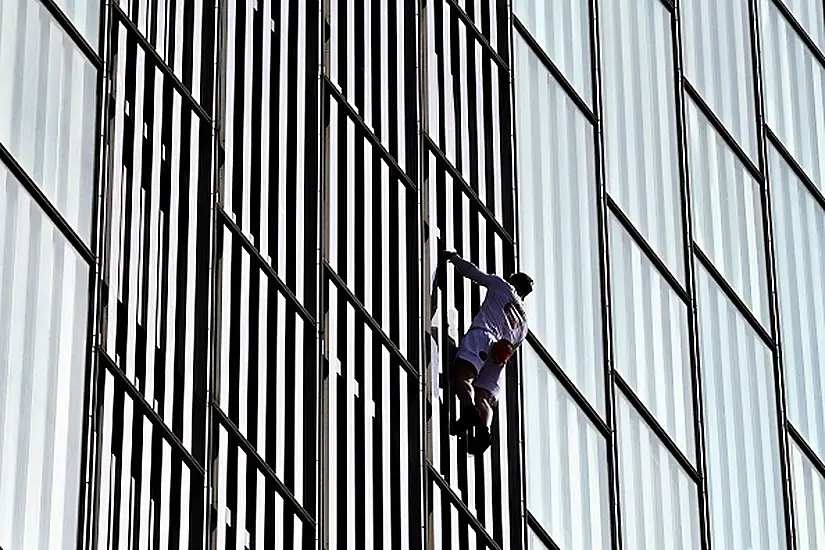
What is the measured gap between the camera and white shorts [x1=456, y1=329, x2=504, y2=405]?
75.7ft

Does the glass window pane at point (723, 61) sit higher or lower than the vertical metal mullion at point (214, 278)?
higher

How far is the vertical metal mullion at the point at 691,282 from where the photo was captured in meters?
27.1

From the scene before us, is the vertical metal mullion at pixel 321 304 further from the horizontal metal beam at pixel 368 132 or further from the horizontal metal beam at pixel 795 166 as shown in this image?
the horizontal metal beam at pixel 795 166

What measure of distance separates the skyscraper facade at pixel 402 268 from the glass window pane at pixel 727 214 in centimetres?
4

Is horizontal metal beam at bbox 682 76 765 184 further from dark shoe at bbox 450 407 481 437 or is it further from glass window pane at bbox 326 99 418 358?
dark shoe at bbox 450 407 481 437

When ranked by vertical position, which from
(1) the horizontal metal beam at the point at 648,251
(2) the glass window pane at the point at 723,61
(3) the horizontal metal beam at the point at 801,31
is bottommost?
(1) the horizontal metal beam at the point at 648,251

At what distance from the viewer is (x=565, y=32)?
2766 cm

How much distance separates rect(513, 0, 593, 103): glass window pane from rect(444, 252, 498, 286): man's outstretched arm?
428 cm

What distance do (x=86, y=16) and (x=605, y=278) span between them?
25.0ft

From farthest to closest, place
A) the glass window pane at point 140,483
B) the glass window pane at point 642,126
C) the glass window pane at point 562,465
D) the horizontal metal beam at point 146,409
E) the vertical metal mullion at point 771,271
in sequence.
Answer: the vertical metal mullion at point 771,271 → the glass window pane at point 642,126 → the glass window pane at point 562,465 → the horizontal metal beam at point 146,409 → the glass window pane at point 140,483

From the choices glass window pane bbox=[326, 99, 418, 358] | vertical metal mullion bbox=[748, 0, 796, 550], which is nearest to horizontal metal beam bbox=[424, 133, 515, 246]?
glass window pane bbox=[326, 99, 418, 358]

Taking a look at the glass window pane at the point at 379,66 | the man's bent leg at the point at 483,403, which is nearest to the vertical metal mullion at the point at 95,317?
→ the glass window pane at the point at 379,66

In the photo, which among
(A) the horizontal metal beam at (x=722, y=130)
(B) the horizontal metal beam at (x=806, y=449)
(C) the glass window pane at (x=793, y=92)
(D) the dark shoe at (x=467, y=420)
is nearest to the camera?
(D) the dark shoe at (x=467, y=420)

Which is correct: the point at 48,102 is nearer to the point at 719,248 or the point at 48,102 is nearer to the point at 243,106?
the point at 243,106
